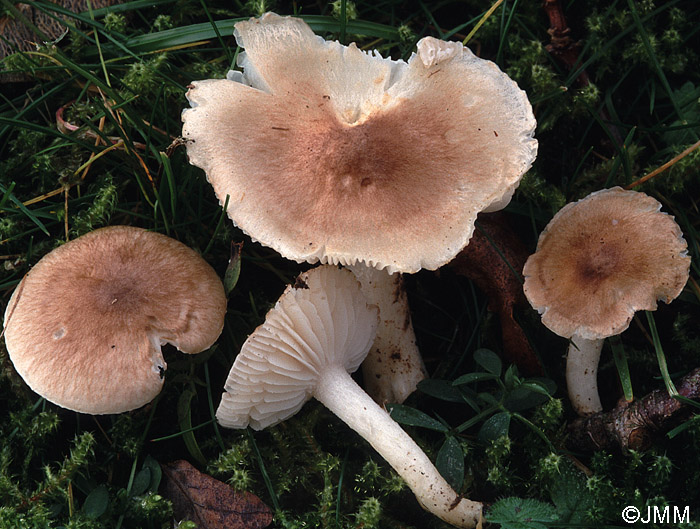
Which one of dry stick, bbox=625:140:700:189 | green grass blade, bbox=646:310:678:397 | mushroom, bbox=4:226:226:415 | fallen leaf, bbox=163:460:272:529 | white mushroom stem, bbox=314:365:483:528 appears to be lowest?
fallen leaf, bbox=163:460:272:529

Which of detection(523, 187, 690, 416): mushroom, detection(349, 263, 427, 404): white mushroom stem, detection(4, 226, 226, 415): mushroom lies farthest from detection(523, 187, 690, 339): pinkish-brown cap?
detection(4, 226, 226, 415): mushroom

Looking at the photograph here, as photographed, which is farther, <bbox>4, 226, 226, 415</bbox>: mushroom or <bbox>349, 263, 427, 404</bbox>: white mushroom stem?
<bbox>349, 263, 427, 404</bbox>: white mushroom stem

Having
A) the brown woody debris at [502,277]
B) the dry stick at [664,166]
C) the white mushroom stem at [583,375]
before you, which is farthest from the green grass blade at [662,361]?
the dry stick at [664,166]

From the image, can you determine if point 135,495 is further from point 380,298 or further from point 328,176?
point 328,176

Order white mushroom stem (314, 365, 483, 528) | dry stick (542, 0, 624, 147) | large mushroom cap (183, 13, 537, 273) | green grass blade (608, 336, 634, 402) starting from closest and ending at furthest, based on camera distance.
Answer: large mushroom cap (183, 13, 537, 273)
white mushroom stem (314, 365, 483, 528)
green grass blade (608, 336, 634, 402)
dry stick (542, 0, 624, 147)

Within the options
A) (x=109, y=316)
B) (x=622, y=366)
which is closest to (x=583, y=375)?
(x=622, y=366)

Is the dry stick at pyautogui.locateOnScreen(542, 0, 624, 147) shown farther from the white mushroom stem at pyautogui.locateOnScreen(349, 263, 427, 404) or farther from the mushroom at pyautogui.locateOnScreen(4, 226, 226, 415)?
the mushroom at pyautogui.locateOnScreen(4, 226, 226, 415)
